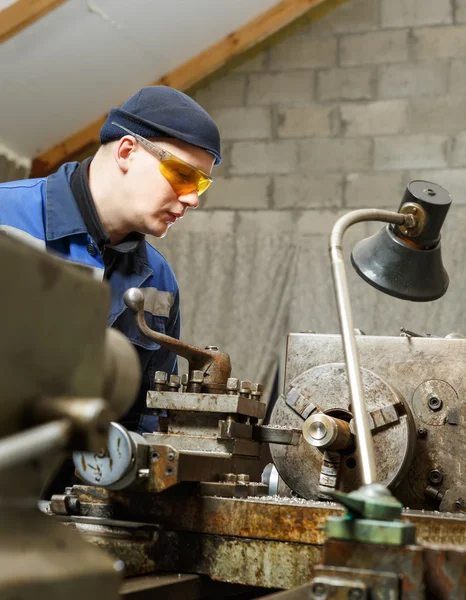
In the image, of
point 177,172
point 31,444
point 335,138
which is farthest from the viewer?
point 335,138

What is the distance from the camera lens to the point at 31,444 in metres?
0.56

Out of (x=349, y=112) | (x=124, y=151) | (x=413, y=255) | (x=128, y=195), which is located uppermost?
(x=349, y=112)

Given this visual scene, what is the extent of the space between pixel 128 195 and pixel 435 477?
103 centimetres

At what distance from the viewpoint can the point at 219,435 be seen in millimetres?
1292

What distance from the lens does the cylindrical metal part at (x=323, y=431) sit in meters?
1.23

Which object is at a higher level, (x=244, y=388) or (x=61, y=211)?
(x=61, y=211)

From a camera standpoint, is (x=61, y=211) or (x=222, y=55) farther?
(x=222, y=55)

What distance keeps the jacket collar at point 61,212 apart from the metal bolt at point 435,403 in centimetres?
94

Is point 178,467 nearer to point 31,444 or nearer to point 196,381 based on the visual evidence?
point 196,381

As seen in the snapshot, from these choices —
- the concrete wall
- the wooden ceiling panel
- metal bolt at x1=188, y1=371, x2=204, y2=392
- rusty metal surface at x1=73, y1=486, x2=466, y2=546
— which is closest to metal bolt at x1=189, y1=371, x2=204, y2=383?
metal bolt at x1=188, y1=371, x2=204, y2=392

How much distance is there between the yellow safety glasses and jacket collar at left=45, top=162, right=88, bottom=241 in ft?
0.73

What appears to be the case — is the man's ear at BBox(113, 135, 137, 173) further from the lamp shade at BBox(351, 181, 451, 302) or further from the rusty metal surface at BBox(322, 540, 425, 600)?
the rusty metal surface at BBox(322, 540, 425, 600)

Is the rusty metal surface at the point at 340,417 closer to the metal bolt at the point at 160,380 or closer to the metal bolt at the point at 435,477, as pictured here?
the metal bolt at the point at 435,477

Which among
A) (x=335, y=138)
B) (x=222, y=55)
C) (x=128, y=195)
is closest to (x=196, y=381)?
(x=128, y=195)
